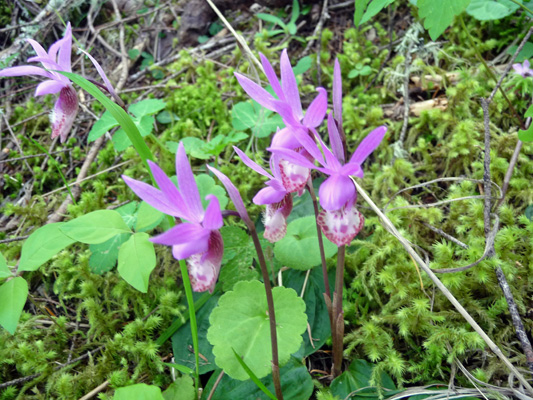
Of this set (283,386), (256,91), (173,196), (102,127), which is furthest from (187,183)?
(102,127)

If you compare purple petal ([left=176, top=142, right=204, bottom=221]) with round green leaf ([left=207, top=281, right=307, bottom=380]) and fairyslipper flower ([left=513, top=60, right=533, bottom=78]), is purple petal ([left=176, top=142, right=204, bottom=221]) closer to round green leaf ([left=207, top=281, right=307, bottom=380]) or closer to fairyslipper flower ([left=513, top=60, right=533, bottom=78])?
round green leaf ([left=207, top=281, right=307, bottom=380])

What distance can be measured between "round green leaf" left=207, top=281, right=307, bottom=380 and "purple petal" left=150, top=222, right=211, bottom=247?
380 millimetres

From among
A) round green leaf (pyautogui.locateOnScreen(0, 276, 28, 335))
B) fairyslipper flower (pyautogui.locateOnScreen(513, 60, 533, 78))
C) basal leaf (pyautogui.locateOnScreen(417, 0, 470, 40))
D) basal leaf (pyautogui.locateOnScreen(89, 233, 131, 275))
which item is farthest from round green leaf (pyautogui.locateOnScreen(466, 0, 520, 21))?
round green leaf (pyautogui.locateOnScreen(0, 276, 28, 335))

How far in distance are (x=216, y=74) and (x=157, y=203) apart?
2.16m

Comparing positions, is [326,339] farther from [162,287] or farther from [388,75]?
[388,75]

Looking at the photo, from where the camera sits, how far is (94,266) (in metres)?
1.70

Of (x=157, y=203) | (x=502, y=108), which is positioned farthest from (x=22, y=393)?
(x=502, y=108)

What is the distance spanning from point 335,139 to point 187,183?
370 mm

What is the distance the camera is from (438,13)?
1.42m

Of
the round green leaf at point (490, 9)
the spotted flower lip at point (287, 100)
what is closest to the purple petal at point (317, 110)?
the spotted flower lip at point (287, 100)

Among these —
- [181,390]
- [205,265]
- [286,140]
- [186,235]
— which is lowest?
[181,390]

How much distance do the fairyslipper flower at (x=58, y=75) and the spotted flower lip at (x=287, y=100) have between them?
581mm

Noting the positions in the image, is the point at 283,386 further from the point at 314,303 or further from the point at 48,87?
the point at 48,87

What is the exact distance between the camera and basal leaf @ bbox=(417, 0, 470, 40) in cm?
139
